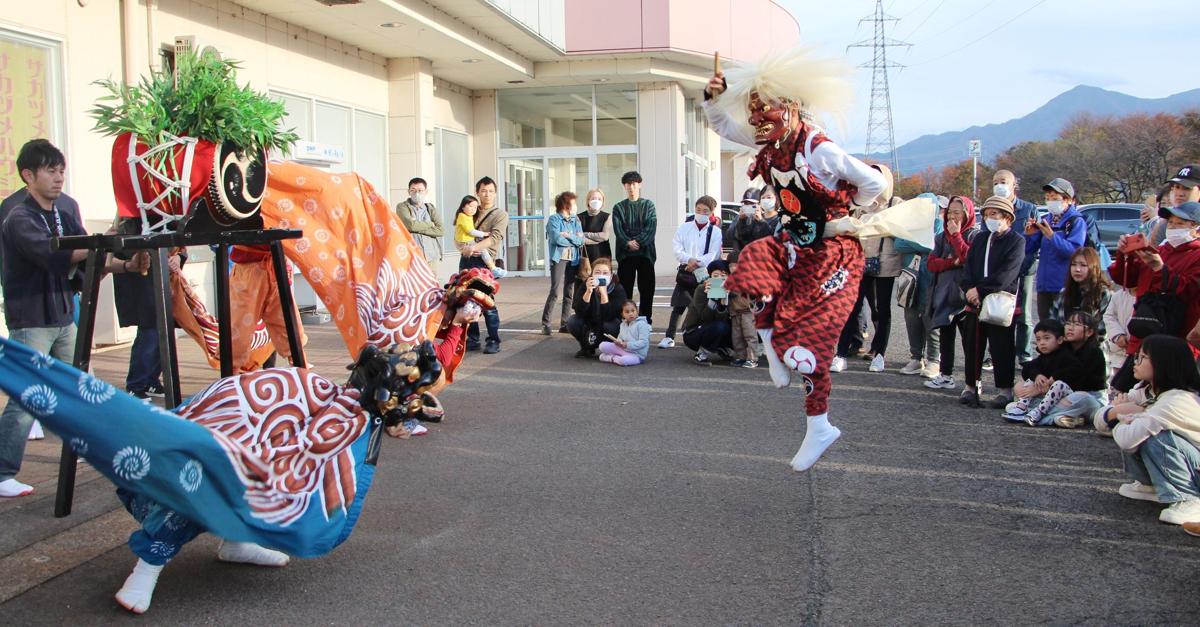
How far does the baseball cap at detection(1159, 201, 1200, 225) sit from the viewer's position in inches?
234

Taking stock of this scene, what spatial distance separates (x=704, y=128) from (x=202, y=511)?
24.8m

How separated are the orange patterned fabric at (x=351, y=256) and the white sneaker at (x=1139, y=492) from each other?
4.14 meters

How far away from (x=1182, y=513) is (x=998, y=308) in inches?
118

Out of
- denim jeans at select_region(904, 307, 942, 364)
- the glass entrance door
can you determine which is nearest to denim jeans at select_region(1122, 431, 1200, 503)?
denim jeans at select_region(904, 307, 942, 364)

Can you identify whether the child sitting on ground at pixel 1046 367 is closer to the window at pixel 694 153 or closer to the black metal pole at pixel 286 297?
the black metal pole at pixel 286 297

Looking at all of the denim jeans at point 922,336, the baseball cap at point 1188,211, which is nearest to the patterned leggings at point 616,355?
the denim jeans at point 922,336

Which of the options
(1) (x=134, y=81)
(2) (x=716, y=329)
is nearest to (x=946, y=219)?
(2) (x=716, y=329)

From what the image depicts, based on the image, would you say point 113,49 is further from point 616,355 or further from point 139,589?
point 139,589

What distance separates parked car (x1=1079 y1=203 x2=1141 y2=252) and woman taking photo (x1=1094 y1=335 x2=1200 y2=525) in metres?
16.8

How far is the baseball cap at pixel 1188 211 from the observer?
5953mm

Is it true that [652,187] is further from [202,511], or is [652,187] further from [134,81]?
[202,511]

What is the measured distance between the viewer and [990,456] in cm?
616

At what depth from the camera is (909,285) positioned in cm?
922

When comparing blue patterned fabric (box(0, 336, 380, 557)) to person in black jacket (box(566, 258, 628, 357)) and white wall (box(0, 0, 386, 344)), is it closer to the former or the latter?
white wall (box(0, 0, 386, 344))
